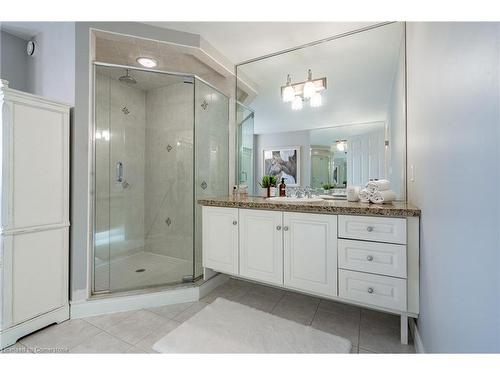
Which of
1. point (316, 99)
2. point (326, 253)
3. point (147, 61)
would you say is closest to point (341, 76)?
point (316, 99)

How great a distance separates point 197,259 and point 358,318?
1503mm

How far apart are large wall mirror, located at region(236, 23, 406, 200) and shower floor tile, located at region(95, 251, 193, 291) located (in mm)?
1200

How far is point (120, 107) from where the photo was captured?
253 cm

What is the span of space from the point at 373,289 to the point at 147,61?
2.86 metres

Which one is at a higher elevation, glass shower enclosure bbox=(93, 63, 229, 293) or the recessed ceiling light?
the recessed ceiling light

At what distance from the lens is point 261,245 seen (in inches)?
68.5

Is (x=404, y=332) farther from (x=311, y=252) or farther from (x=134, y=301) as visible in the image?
(x=134, y=301)

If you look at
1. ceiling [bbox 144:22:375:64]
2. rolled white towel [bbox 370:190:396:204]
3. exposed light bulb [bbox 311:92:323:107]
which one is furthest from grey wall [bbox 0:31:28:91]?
rolled white towel [bbox 370:190:396:204]

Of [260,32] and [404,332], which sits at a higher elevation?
[260,32]

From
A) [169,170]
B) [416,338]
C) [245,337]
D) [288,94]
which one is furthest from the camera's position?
[169,170]

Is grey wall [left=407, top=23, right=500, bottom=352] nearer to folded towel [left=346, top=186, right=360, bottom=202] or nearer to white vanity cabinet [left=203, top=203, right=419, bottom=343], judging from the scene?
white vanity cabinet [left=203, top=203, right=419, bottom=343]

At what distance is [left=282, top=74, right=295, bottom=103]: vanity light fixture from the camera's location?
2.24m

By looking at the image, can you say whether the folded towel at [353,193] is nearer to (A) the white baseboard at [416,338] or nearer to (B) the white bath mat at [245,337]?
(A) the white baseboard at [416,338]
